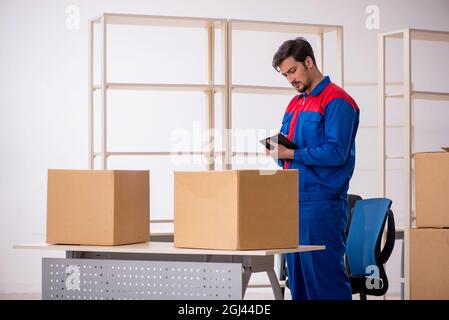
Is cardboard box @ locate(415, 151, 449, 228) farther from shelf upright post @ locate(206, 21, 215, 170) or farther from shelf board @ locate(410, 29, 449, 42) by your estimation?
shelf upright post @ locate(206, 21, 215, 170)

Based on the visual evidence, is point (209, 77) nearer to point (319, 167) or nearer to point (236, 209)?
point (319, 167)

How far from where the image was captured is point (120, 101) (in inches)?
239

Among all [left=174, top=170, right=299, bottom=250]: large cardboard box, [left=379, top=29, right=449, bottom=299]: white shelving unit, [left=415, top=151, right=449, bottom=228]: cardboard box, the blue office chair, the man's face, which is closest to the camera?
[left=174, top=170, right=299, bottom=250]: large cardboard box

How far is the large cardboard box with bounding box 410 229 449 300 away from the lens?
13.1 feet

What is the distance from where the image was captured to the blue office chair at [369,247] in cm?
369

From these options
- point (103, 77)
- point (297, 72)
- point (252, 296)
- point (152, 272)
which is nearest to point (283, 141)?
point (297, 72)

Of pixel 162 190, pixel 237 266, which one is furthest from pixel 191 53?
pixel 237 266

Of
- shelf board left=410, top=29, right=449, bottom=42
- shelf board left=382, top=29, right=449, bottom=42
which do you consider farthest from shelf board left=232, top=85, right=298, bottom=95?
shelf board left=410, top=29, right=449, bottom=42

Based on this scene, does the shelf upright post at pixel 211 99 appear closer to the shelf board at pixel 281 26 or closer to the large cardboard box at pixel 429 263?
the shelf board at pixel 281 26

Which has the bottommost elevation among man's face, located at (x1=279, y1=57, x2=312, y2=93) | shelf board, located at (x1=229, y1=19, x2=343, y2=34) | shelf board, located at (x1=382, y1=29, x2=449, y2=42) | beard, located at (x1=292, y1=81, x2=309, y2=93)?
beard, located at (x1=292, y1=81, x2=309, y2=93)

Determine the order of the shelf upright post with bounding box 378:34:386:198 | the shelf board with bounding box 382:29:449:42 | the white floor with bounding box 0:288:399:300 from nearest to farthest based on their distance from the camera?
1. the shelf board with bounding box 382:29:449:42
2. the shelf upright post with bounding box 378:34:386:198
3. the white floor with bounding box 0:288:399:300

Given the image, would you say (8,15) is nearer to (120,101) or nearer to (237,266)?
(120,101)

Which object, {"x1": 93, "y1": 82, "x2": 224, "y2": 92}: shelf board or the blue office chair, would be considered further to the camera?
{"x1": 93, "y1": 82, "x2": 224, "y2": 92}: shelf board

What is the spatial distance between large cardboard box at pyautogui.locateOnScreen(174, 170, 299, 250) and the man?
14.4 inches
